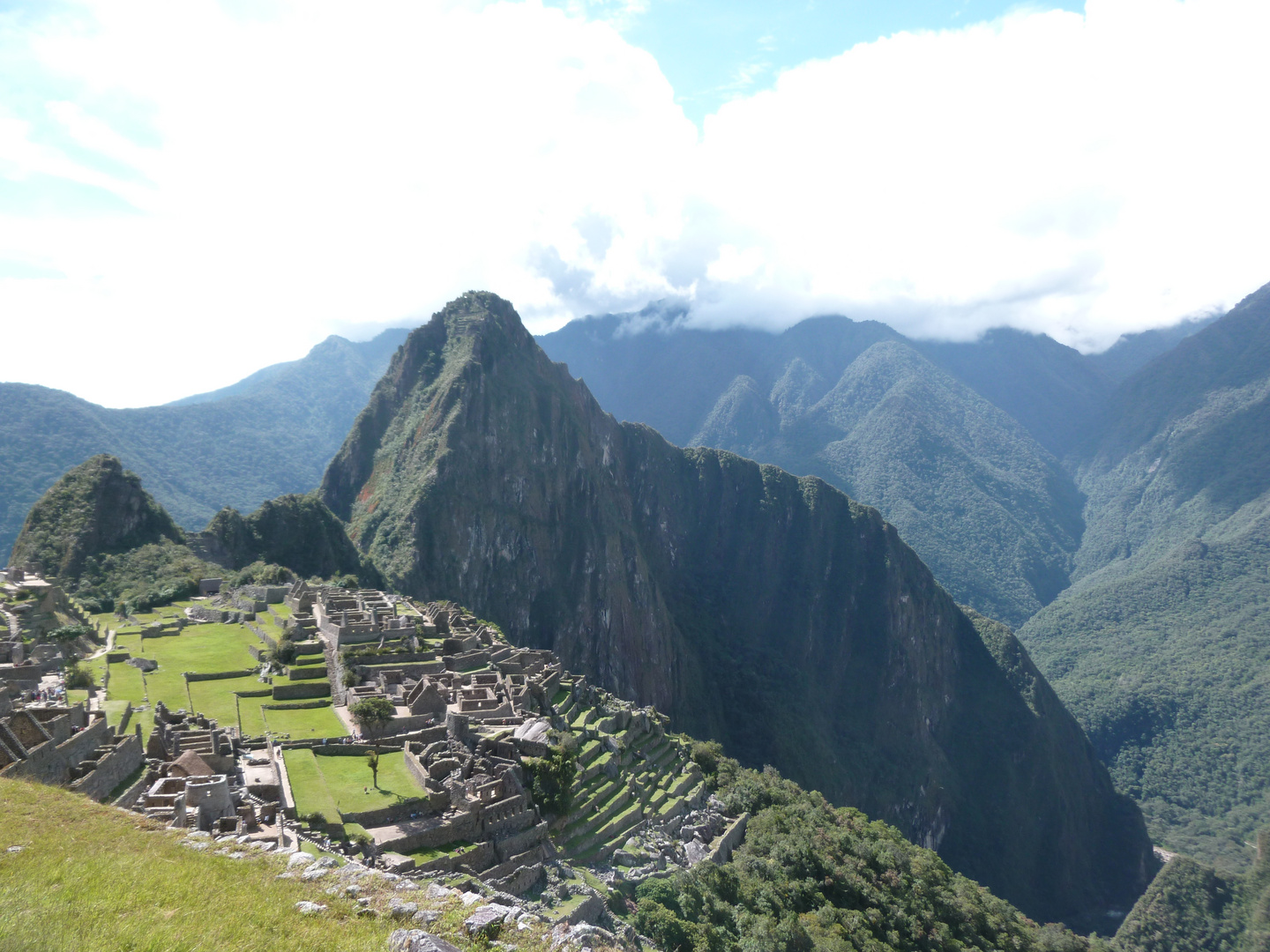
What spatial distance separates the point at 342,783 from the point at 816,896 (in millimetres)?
24045

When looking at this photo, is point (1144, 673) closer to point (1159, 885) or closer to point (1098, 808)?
point (1098, 808)

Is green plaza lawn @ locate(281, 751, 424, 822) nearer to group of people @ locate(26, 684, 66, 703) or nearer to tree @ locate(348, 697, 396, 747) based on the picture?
tree @ locate(348, 697, 396, 747)

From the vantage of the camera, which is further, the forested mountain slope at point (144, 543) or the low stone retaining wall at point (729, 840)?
the forested mountain slope at point (144, 543)

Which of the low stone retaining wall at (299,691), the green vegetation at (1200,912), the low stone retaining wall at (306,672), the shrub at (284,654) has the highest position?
the shrub at (284,654)

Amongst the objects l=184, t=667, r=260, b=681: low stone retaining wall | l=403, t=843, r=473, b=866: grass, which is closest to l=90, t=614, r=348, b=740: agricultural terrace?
l=184, t=667, r=260, b=681: low stone retaining wall

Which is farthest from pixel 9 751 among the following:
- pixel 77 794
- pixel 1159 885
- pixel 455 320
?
pixel 455 320

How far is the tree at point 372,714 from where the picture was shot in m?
35.2

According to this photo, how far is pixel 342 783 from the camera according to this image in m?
29.6

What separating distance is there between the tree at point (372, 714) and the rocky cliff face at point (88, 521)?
195 feet

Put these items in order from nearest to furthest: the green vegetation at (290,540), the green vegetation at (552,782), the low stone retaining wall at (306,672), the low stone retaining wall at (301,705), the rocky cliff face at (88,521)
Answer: the green vegetation at (552,782) < the low stone retaining wall at (301,705) < the low stone retaining wall at (306,672) < the rocky cliff face at (88,521) < the green vegetation at (290,540)

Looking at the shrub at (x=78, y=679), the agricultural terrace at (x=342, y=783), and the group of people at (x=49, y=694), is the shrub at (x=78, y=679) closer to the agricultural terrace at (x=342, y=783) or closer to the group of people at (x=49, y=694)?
the group of people at (x=49, y=694)

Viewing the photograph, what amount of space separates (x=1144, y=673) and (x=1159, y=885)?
99.8 metres

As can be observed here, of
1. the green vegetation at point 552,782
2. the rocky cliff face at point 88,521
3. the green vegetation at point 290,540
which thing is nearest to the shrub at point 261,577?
the green vegetation at point 290,540

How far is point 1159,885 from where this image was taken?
8800cm
